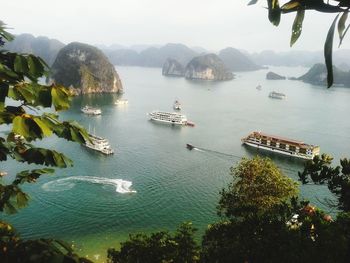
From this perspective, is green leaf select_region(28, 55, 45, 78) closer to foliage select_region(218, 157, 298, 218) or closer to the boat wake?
foliage select_region(218, 157, 298, 218)

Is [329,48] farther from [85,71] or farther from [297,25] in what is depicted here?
[85,71]

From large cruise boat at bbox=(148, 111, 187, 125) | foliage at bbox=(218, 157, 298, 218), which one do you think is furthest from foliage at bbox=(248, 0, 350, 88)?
large cruise boat at bbox=(148, 111, 187, 125)

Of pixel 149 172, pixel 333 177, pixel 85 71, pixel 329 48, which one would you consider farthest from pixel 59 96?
pixel 85 71

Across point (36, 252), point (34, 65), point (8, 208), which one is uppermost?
point (34, 65)

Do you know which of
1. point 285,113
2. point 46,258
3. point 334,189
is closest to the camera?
point 46,258

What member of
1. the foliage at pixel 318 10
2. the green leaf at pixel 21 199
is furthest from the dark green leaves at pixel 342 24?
the green leaf at pixel 21 199

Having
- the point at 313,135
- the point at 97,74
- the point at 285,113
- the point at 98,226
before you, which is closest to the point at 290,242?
the point at 98,226

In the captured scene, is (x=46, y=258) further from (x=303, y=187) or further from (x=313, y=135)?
(x=313, y=135)
